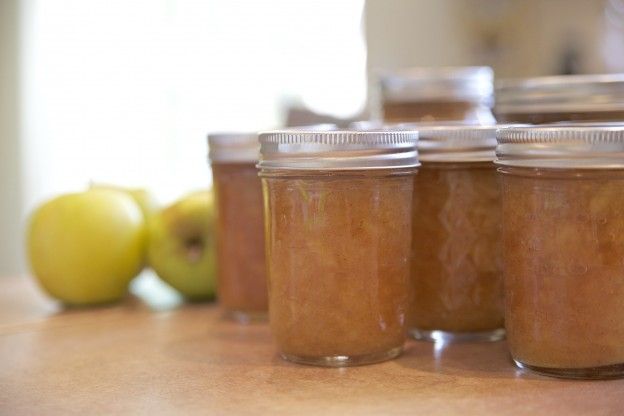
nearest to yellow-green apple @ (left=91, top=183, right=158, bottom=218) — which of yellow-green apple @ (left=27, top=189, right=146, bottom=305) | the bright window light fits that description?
yellow-green apple @ (left=27, top=189, right=146, bottom=305)

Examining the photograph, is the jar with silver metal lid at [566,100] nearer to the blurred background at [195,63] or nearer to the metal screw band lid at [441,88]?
the metal screw band lid at [441,88]

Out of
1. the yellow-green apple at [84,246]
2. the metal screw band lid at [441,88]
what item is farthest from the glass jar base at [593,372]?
the yellow-green apple at [84,246]

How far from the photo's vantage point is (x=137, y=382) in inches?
30.1

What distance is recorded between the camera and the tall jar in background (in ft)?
A: 2.76

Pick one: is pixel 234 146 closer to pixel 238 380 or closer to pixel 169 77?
pixel 238 380

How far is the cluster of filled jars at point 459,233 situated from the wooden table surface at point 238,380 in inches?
1.3

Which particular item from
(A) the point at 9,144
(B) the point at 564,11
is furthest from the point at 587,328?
(A) the point at 9,144

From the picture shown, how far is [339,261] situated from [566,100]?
307 mm

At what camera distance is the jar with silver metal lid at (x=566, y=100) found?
2.85 feet

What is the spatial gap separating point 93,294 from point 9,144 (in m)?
1.97

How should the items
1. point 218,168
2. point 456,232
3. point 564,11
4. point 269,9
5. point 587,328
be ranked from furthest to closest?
point 269,9, point 564,11, point 218,168, point 456,232, point 587,328

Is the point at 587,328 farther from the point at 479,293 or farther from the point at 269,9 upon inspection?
the point at 269,9

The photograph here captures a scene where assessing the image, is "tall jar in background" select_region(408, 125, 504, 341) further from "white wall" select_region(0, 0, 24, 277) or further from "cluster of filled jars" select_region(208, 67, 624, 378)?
"white wall" select_region(0, 0, 24, 277)

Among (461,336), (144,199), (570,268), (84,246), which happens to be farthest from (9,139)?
(570,268)
